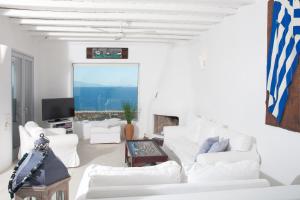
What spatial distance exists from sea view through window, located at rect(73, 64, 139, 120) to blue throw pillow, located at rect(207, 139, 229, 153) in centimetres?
414

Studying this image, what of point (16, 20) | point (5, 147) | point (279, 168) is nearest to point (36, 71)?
point (16, 20)

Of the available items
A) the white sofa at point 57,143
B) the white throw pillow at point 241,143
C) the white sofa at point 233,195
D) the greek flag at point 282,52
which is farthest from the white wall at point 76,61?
the white sofa at point 233,195

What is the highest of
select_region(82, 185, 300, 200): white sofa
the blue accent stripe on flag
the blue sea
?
the blue accent stripe on flag

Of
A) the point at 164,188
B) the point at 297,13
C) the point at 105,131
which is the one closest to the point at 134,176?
the point at 164,188

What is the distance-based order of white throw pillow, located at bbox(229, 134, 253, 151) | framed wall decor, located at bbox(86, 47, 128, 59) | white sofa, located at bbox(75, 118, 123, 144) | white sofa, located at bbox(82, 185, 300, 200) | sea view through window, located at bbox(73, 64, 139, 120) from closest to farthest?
white sofa, located at bbox(82, 185, 300, 200) → white throw pillow, located at bbox(229, 134, 253, 151) → white sofa, located at bbox(75, 118, 123, 144) → framed wall decor, located at bbox(86, 47, 128, 59) → sea view through window, located at bbox(73, 64, 139, 120)

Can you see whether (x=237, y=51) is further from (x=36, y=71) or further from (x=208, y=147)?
(x=36, y=71)

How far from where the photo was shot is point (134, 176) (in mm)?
1983

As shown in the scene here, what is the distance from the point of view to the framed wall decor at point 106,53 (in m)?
7.24

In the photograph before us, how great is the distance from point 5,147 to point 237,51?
13.5 feet

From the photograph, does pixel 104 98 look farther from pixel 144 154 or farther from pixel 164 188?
pixel 164 188

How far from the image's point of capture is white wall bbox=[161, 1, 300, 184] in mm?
3060

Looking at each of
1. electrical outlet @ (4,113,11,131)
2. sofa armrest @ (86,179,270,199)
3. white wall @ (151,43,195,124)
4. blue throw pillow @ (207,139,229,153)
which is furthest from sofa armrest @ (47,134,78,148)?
sofa armrest @ (86,179,270,199)

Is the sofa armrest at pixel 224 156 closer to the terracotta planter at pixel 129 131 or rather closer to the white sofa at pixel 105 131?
the white sofa at pixel 105 131

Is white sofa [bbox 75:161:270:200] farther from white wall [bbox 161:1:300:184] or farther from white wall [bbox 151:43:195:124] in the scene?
white wall [bbox 151:43:195:124]
